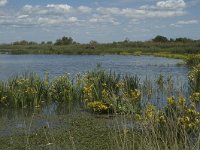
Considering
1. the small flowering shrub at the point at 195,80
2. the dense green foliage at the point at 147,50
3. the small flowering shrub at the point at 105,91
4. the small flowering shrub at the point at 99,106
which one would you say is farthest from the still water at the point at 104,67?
the dense green foliage at the point at 147,50

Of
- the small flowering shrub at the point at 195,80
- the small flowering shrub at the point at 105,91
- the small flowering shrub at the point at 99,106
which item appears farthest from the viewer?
the small flowering shrub at the point at 195,80

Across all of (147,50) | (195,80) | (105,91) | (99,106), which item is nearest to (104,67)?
(195,80)

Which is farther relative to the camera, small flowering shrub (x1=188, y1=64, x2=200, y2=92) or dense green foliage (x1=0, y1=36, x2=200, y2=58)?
dense green foliage (x1=0, y1=36, x2=200, y2=58)

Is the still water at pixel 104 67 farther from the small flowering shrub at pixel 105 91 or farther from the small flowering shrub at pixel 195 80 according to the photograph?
the small flowering shrub at pixel 105 91

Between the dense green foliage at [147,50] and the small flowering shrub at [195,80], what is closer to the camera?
the small flowering shrub at [195,80]

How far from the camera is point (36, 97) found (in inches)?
542

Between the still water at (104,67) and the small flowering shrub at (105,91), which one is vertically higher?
the small flowering shrub at (105,91)

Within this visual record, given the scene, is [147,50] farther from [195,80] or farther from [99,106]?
[99,106]

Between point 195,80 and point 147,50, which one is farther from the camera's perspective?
point 147,50

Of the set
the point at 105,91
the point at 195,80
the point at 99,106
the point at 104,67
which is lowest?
the point at 104,67

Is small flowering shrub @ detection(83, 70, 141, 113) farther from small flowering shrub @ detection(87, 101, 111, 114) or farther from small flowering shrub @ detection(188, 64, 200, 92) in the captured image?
small flowering shrub @ detection(188, 64, 200, 92)

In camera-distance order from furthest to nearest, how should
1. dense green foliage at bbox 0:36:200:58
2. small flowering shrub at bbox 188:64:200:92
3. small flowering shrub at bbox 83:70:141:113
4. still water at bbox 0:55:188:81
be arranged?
dense green foliage at bbox 0:36:200:58
still water at bbox 0:55:188:81
small flowering shrub at bbox 188:64:200:92
small flowering shrub at bbox 83:70:141:113

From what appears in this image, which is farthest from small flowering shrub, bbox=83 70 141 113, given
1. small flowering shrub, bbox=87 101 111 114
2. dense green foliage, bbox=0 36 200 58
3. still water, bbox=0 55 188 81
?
dense green foliage, bbox=0 36 200 58

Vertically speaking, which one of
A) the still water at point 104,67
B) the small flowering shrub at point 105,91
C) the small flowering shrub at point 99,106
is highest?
the small flowering shrub at point 105,91
